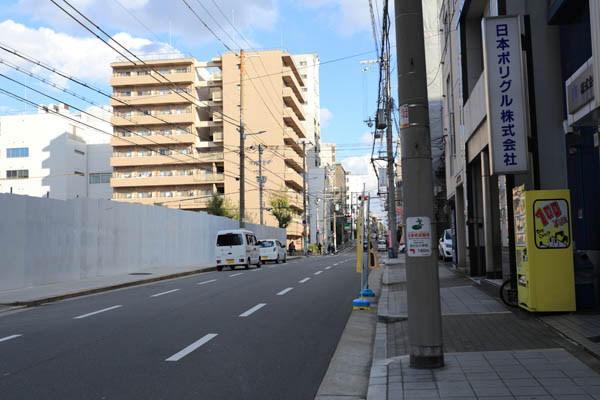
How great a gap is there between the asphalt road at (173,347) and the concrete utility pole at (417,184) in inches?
51.1

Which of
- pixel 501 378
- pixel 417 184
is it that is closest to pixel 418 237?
pixel 417 184

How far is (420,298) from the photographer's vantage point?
19.9ft

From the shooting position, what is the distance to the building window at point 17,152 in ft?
253

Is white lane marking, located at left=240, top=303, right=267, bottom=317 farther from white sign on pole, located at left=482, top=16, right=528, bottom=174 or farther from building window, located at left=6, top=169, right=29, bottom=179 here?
building window, located at left=6, top=169, right=29, bottom=179

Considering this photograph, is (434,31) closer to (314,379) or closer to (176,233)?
(176,233)

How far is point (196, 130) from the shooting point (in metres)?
75.8

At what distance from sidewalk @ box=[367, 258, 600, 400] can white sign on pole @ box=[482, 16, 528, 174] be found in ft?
9.51

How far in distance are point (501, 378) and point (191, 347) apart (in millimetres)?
4299

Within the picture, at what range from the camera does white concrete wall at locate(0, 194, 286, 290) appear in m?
17.9

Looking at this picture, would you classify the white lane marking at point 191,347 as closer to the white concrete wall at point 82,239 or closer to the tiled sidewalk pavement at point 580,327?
the tiled sidewalk pavement at point 580,327

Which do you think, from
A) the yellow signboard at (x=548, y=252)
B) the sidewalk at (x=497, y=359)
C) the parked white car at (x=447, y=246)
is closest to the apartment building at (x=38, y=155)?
the parked white car at (x=447, y=246)

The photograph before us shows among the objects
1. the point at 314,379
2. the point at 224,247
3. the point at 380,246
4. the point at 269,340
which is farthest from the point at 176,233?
the point at 380,246

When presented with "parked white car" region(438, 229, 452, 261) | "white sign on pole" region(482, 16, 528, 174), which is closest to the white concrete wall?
"white sign on pole" region(482, 16, 528, 174)

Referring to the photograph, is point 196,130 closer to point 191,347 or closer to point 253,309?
point 253,309
